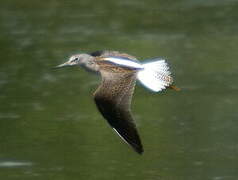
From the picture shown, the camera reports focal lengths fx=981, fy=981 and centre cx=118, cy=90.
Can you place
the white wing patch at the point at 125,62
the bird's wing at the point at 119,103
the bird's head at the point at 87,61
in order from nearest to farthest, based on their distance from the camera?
the bird's wing at the point at 119,103
the white wing patch at the point at 125,62
the bird's head at the point at 87,61

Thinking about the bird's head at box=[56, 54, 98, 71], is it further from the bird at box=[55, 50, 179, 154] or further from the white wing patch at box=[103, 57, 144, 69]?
the white wing patch at box=[103, 57, 144, 69]

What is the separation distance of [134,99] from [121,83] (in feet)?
9.26

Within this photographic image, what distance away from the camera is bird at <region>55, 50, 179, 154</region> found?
26.4ft

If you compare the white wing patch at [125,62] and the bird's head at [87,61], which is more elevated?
the white wing patch at [125,62]

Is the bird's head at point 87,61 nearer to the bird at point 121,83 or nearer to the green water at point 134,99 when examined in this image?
the bird at point 121,83

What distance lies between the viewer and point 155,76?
8.94 metres

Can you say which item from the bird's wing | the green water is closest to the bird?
the bird's wing

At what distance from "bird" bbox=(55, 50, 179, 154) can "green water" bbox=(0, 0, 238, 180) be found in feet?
2.67

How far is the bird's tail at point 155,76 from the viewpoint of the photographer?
28.8 feet

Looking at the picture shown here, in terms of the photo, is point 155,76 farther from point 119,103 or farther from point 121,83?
point 119,103

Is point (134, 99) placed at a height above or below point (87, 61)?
below

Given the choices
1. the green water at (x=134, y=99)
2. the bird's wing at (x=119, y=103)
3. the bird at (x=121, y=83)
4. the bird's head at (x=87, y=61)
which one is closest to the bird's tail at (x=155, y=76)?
the bird at (x=121, y=83)

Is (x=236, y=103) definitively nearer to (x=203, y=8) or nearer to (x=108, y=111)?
(x=108, y=111)

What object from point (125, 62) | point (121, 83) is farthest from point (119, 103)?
point (125, 62)
